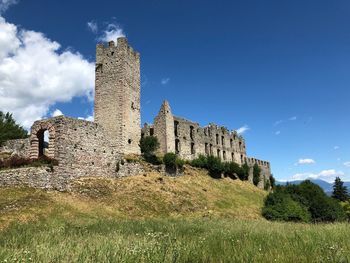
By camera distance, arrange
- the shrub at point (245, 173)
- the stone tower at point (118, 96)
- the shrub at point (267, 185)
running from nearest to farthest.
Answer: the stone tower at point (118, 96) < the shrub at point (245, 173) < the shrub at point (267, 185)

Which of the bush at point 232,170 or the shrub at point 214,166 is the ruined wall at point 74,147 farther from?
the bush at point 232,170

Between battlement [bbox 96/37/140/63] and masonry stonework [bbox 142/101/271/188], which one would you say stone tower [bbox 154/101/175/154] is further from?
battlement [bbox 96/37/140/63]

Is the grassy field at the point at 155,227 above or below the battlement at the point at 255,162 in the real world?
below

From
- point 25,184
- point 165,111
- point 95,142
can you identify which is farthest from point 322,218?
point 25,184

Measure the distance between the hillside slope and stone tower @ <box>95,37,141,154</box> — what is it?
504 cm

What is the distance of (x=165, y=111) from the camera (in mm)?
41719

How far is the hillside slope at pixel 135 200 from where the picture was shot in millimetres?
21766

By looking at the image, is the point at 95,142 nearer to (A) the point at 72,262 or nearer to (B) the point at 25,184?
(B) the point at 25,184

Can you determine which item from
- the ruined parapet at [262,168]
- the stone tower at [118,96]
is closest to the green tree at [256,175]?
the ruined parapet at [262,168]

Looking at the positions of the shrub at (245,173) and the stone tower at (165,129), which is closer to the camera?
the stone tower at (165,129)

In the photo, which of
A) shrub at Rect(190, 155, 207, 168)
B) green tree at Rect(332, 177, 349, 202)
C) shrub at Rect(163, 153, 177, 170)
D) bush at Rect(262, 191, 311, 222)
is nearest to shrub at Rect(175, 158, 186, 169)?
shrub at Rect(163, 153, 177, 170)

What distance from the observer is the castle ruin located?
2670 centimetres

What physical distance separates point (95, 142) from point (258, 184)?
1266 inches

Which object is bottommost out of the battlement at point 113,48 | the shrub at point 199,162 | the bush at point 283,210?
the bush at point 283,210
